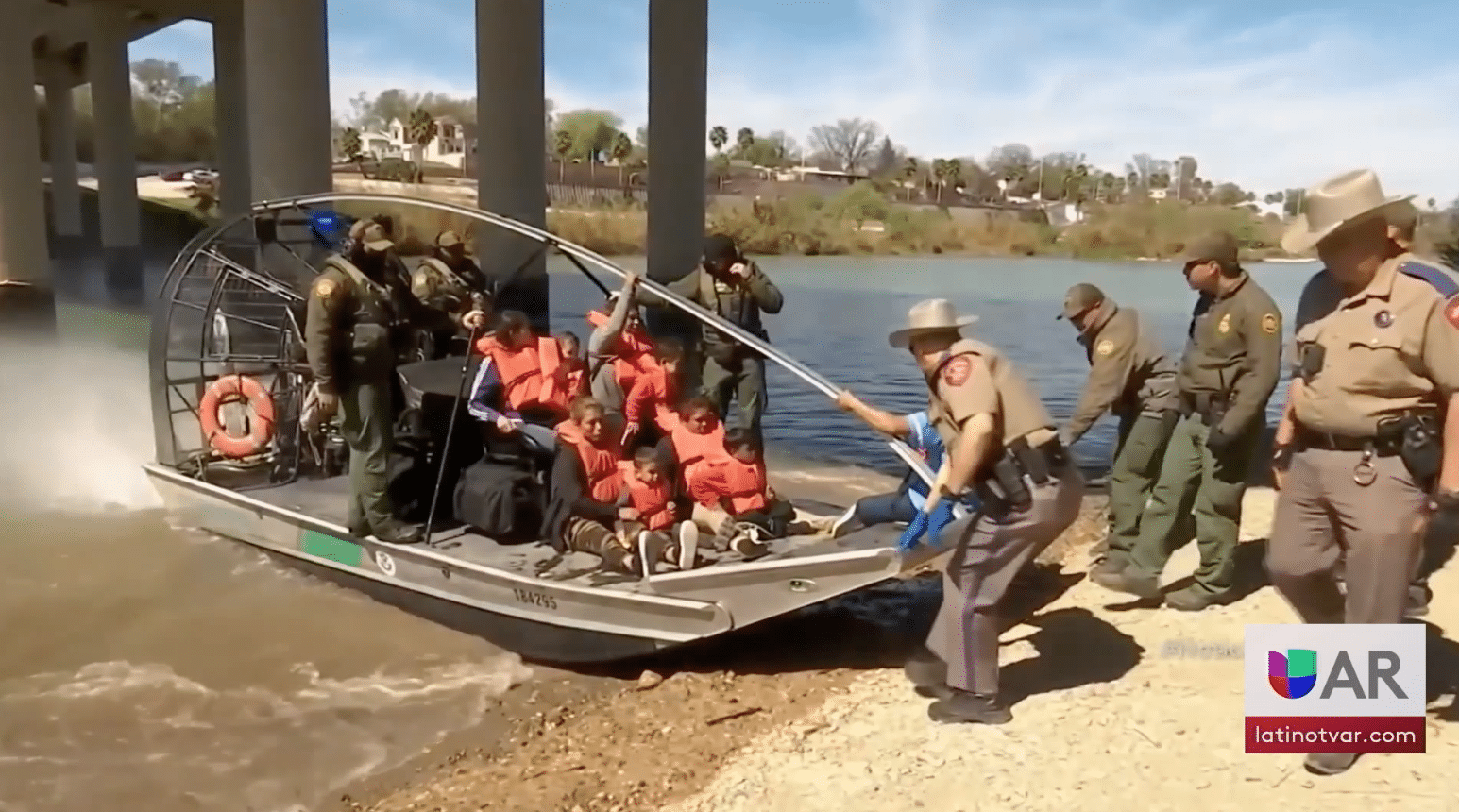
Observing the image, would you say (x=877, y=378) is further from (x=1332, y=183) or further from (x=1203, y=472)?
(x=1332, y=183)

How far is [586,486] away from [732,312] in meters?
1.93

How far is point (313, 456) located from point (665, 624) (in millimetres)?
3543

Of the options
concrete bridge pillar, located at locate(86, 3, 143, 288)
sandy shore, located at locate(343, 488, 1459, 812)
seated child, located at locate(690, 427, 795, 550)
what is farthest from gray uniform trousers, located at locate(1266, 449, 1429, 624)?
concrete bridge pillar, located at locate(86, 3, 143, 288)

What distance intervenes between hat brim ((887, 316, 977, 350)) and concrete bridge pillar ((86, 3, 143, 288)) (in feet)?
126

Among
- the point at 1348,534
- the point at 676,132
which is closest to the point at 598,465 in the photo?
the point at 1348,534

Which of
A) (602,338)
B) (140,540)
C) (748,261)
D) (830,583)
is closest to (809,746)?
(830,583)

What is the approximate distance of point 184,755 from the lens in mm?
5270

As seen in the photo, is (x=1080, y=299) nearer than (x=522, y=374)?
Yes

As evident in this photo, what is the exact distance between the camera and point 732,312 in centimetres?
732

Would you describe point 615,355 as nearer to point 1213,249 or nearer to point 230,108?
point 1213,249

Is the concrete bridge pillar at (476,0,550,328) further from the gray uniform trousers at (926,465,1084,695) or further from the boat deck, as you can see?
the gray uniform trousers at (926,465,1084,695)

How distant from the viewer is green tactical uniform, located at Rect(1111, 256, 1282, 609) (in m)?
5.35

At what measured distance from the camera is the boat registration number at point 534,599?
221 inches

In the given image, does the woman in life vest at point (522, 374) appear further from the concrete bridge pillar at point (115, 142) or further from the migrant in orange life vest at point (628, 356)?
the concrete bridge pillar at point (115, 142)
